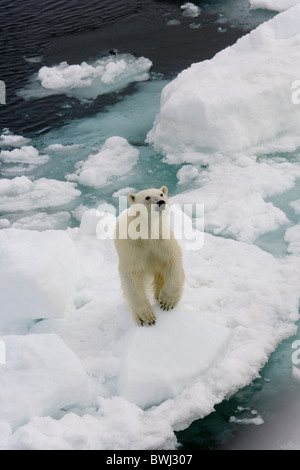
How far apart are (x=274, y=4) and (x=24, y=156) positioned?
634 centimetres

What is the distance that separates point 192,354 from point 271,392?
52cm

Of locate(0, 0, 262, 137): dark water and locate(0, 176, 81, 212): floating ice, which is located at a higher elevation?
locate(0, 0, 262, 137): dark water

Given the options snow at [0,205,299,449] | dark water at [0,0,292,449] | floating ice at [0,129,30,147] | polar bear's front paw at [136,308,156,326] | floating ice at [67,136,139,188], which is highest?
dark water at [0,0,292,449]

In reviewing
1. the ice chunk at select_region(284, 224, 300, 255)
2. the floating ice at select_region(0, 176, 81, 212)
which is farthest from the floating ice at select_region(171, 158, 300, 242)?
the floating ice at select_region(0, 176, 81, 212)

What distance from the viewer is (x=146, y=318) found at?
3865mm

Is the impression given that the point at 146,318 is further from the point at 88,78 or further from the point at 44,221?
the point at 88,78

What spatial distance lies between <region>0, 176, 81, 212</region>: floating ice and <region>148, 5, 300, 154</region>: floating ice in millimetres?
1259

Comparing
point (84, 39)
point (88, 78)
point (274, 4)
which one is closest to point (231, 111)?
point (88, 78)

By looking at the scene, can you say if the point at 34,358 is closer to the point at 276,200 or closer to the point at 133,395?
the point at 133,395

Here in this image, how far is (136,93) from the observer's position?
9.15 meters

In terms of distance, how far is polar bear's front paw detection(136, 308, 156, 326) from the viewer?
386 centimetres

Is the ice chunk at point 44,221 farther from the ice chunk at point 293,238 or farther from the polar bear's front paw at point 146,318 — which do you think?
the polar bear's front paw at point 146,318

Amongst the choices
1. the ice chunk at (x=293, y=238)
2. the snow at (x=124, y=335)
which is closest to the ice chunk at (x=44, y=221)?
the snow at (x=124, y=335)

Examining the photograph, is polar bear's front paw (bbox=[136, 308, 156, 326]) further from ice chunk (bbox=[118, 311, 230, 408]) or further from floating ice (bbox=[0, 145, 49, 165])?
floating ice (bbox=[0, 145, 49, 165])
